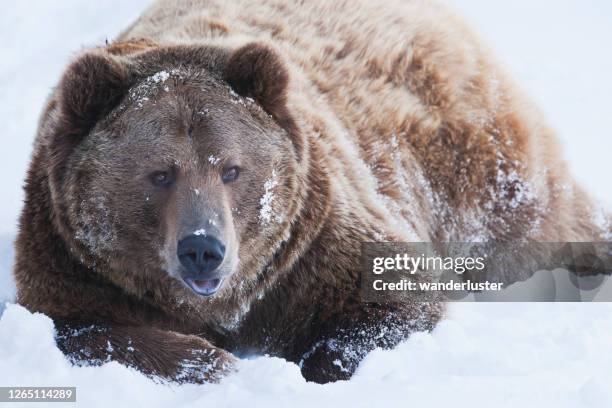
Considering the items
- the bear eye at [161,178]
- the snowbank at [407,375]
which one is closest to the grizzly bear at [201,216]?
the bear eye at [161,178]

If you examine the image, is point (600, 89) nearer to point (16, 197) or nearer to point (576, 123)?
point (576, 123)

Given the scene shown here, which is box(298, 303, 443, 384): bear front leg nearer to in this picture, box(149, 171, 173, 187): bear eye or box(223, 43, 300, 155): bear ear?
box(223, 43, 300, 155): bear ear

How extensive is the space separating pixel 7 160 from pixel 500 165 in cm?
431

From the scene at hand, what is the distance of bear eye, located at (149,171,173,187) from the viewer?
16.9ft

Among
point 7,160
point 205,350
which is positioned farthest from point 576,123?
point 205,350

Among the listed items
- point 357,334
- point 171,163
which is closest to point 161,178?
point 171,163

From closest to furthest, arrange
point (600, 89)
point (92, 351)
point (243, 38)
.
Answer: point (92, 351) < point (243, 38) < point (600, 89)

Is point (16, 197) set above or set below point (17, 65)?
above

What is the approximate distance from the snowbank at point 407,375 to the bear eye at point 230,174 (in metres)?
0.97

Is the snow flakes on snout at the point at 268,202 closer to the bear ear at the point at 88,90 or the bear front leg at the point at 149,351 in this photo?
the bear front leg at the point at 149,351

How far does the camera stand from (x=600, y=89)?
1133cm

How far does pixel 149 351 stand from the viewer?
509 centimetres

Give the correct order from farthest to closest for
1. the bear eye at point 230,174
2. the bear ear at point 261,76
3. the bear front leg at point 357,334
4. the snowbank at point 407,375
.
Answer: the bear ear at point 261,76 → the bear front leg at point 357,334 → the bear eye at point 230,174 → the snowbank at point 407,375

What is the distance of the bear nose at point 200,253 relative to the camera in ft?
15.9
